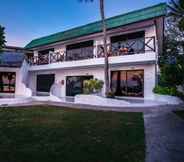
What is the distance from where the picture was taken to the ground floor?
1739cm

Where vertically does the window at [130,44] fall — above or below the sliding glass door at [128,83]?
above

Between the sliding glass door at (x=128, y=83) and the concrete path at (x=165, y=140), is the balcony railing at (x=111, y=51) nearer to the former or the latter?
the sliding glass door at (x=128, y=83)

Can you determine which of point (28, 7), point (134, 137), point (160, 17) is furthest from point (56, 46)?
point (134, 137)

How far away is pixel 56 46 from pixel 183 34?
15115 mm

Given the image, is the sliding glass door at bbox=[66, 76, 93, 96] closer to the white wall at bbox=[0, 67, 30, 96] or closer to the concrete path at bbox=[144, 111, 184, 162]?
the white wall at bbox=[0, 67, 30, 96]

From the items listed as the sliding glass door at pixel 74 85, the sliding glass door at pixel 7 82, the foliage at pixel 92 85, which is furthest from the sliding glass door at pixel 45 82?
the foliage at pixel 92 85

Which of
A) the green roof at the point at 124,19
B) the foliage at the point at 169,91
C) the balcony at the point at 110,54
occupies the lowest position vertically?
the foliage at the point at 169,91

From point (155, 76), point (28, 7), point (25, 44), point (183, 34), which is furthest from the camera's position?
point (25, 44)

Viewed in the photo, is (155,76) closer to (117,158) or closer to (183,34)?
(183,34)

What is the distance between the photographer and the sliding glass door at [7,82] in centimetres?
2509

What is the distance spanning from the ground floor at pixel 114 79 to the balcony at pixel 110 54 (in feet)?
4.87

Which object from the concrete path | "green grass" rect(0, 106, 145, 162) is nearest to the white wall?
"green grass" rect(0, 106, 145, 162)

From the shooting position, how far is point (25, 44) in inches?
1272

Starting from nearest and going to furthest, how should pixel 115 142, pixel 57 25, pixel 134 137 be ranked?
pixel 115 142
pixel 134 137
pixel 57 25
